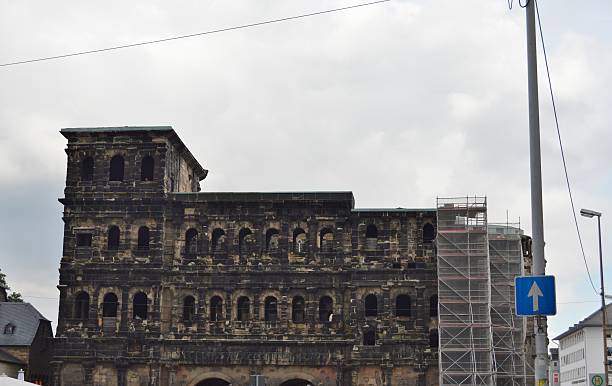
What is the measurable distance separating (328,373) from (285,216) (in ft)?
29.0

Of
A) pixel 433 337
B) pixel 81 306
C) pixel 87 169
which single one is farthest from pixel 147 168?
pixel 433 337

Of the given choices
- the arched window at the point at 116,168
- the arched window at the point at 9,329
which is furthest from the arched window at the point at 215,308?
the arched window at the point at 9,329

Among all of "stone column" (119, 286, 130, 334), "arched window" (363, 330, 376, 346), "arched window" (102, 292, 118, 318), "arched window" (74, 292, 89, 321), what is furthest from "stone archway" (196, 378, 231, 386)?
"arched window" (363, 330, 376, 346)

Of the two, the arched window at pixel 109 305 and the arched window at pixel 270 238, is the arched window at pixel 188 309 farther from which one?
the arched window at pixel 270 238

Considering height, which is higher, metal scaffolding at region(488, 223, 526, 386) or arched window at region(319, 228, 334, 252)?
arched window at region(319, 228, 334, 252)

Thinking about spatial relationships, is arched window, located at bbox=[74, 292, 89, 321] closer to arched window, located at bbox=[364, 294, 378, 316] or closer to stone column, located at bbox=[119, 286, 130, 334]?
stone column, located at bbox=[119, 286, 130, 334]

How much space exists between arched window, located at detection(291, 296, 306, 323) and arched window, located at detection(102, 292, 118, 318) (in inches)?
384

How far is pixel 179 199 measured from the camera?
49.8m

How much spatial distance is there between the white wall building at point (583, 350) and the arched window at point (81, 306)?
188 feet

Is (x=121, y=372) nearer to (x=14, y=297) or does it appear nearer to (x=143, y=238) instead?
(x=143, y=238)

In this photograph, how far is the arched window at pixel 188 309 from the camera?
48812 millimetres

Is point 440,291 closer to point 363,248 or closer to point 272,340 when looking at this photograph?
point 363,248

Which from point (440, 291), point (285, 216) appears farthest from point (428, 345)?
point (285, 216)

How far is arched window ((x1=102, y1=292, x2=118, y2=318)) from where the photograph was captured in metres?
48.9
